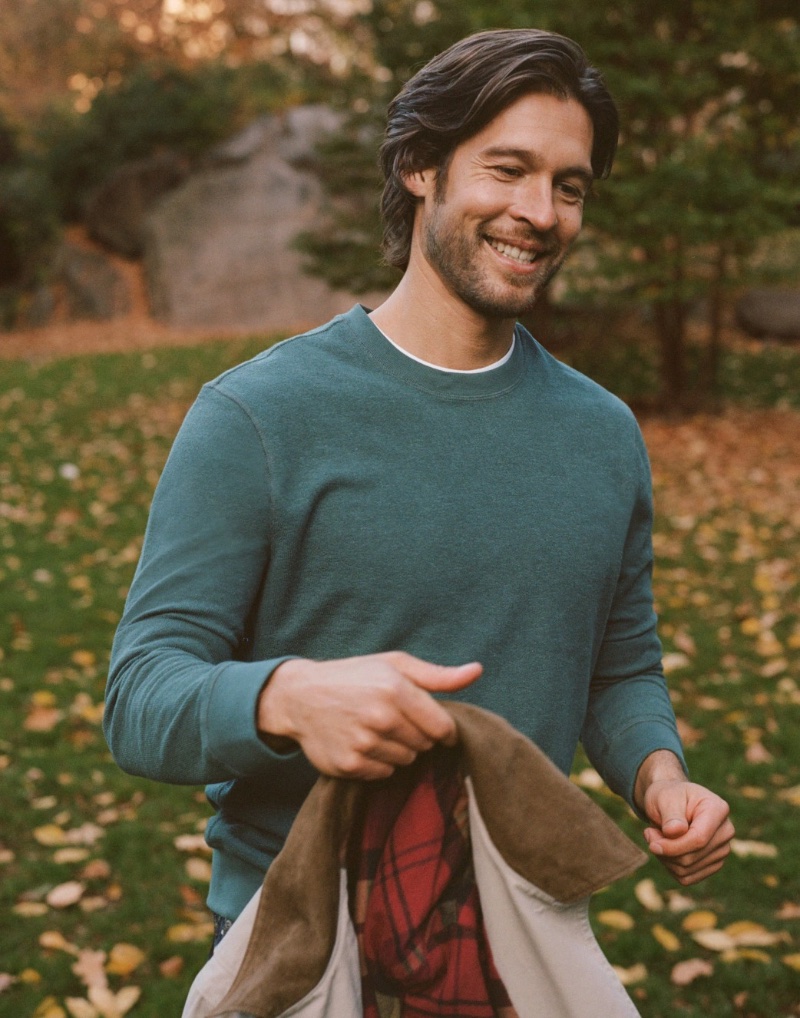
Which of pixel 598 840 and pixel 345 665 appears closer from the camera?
pixel 345 665

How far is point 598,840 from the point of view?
130 cm

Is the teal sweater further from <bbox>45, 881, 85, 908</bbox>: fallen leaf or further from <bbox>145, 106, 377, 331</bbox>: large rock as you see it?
<bbox>145, 106, 377, 331</bbox>: large rock

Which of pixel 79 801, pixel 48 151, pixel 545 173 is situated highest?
pixel 545 173

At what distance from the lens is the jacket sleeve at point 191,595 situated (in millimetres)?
1354

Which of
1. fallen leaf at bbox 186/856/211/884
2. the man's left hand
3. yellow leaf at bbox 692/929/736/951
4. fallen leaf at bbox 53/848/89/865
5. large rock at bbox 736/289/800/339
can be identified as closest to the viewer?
the man's left hand

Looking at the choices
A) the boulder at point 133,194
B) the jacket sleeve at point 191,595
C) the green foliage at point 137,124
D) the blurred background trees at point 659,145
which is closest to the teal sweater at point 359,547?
the jacket sleeve at point 191,595

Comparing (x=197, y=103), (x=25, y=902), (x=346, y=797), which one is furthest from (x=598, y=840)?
(x=197, y=103)

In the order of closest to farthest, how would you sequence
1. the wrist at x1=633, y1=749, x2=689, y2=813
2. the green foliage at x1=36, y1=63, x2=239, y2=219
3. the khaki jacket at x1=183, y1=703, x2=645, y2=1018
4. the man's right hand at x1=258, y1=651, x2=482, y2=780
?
the man's right hand at x1=258, y1=651, x2=482, y2=780 → the khaki jacket at x1=183, y1=703, x2=645, y2=1018 → the wrist at x1=633, y1=749, x2=689, y2=813 → the green foliage at x1=36, y1=63, x2=239, y2=219

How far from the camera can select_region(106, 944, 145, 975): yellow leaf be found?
360 cm

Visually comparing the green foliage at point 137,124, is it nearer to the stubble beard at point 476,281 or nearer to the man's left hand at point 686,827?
the stubble beard at point 476,281

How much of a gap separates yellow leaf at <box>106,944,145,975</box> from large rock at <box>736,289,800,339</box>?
1569 centimetres

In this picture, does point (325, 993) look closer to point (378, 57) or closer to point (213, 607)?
point (213, 607)

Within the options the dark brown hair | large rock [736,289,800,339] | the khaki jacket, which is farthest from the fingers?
large rock [736,289,800,339]

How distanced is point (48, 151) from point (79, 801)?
18.8 metres
